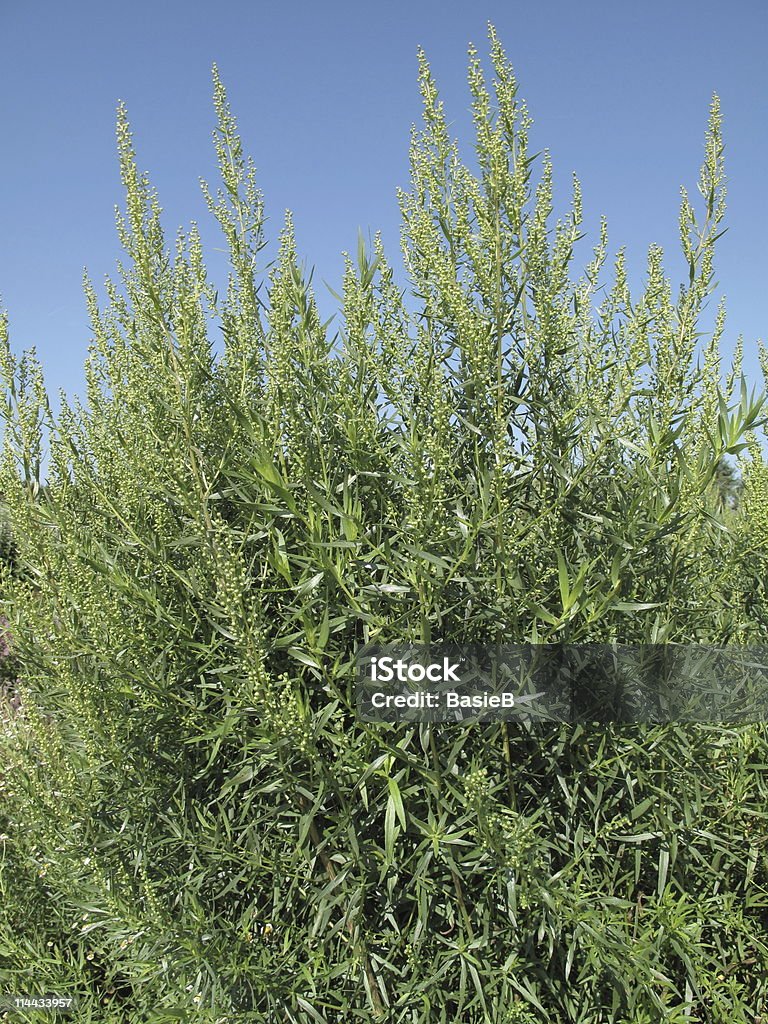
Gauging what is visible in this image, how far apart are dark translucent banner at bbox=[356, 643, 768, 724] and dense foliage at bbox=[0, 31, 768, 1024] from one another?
54 millimetres

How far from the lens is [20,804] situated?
313 centimetres

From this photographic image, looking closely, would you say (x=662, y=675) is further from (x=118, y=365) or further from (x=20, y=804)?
(x=20, y=804)

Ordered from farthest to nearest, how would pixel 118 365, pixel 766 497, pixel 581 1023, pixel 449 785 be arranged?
pixel 118 365
pixel 766 497
pixel 581 1023
pixel 449 785

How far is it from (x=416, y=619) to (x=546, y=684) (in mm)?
415

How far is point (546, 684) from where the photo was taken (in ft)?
6.89

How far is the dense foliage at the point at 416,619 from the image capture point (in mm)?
1985

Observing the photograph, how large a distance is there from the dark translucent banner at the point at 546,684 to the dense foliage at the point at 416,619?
5 centimetres

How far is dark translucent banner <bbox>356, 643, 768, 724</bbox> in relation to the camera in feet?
6.53

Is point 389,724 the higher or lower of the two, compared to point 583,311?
lower

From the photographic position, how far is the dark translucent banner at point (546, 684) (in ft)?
6.53

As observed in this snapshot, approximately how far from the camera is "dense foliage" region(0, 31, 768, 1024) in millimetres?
1985

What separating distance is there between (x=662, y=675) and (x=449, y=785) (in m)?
0.70

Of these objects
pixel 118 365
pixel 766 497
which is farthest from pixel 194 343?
pixel 766 497

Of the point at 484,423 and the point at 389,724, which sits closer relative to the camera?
the point at 389,724
